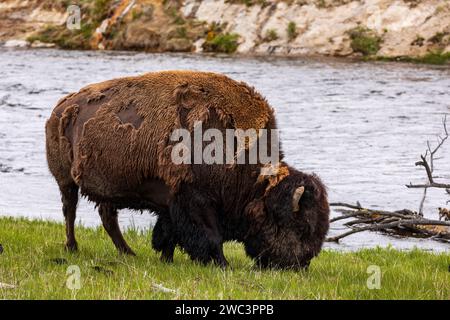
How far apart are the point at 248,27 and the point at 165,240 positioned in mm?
36713

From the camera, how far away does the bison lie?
8180 mm

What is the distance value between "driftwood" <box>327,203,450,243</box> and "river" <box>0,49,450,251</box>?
7.6 inches

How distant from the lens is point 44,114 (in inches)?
1009

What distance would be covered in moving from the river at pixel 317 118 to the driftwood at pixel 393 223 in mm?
194

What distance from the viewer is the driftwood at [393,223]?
415 inches

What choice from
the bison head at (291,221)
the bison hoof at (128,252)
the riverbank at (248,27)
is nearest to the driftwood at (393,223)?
the bison head at (291,221)

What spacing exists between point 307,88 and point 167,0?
22363 mm

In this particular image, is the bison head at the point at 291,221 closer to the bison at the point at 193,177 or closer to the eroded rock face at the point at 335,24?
the bison at the point at 193,177

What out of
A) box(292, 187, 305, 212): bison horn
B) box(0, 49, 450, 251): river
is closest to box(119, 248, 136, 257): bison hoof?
box(292, 187, 305, 212): bison horn

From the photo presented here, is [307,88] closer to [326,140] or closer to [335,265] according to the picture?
[326,140]

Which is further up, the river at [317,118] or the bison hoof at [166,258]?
the bison hoof at [166,258]

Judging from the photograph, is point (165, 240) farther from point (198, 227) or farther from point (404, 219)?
point (404, 219)

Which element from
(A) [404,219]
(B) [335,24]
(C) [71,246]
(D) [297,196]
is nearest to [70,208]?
(C) [71,246]
